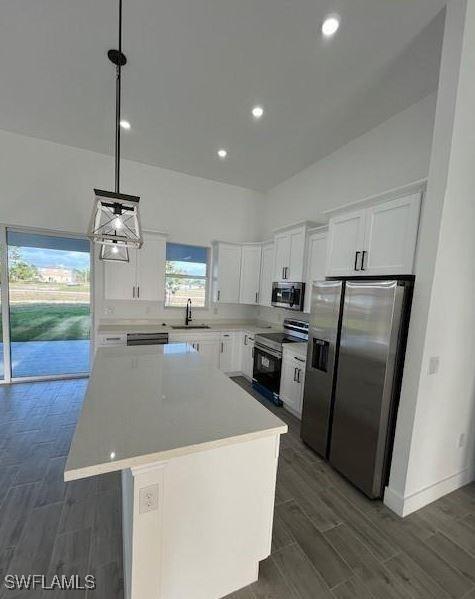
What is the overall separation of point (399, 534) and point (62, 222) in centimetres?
504

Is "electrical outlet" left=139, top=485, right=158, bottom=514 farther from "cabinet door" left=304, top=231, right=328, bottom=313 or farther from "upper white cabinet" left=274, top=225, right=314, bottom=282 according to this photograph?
"upper white cabinet" left=274, top=225, right=314, bottom=282

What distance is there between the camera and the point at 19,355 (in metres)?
3.95

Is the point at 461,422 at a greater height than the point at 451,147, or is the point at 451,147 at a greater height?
the point at 451,147

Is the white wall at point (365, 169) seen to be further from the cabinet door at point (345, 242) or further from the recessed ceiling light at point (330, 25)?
the recessed ceiling light at point (330, 25)

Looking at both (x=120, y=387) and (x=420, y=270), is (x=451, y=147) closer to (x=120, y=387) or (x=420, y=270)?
(x=420, y=270)

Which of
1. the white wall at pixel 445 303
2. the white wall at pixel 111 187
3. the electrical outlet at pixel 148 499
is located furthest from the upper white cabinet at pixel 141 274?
the white wall at pixel 445 303

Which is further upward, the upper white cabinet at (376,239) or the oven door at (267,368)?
the upper white cabinet at (376,239)

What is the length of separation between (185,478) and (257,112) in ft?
10.8

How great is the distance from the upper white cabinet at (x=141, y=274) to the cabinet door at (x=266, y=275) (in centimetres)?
167

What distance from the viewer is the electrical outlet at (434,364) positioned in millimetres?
1894

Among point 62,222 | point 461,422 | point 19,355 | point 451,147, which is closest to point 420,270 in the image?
point 451,147

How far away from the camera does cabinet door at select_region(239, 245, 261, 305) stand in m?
4.69

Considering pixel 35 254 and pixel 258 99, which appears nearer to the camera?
pixel 258 99

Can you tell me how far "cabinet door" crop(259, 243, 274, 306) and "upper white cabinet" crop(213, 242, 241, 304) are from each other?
0.44 metres
